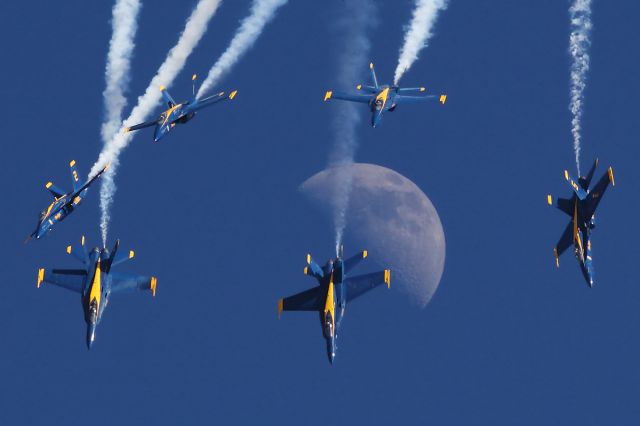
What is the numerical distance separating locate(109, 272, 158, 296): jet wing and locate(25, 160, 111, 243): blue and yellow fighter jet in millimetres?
8109

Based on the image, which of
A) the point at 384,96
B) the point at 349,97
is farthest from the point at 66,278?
the point at 384,96

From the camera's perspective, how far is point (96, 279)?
119m

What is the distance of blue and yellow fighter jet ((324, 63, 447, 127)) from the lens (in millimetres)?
132125

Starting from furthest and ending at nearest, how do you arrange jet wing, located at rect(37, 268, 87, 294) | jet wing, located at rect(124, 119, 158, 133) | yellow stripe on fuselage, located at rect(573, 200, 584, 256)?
1. jet wing, located at rect(124, 119, 158, 133)
2. yellow stripe on fuselage, located at rect(573, 200, 584, 256)
3. jet wing, located at rect(37, 268, 87, 294)

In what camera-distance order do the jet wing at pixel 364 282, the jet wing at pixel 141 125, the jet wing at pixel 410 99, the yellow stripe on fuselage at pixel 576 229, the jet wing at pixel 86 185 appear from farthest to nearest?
the jet wing at pixel 410 99
the jet wing at pixel 141 125
the jet wing at pixel 86 185
the yellow stripe on fuselage at pixel 576 229
the jet wing at pixel 364 282

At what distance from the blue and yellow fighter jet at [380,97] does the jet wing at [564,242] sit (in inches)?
Answer: 582

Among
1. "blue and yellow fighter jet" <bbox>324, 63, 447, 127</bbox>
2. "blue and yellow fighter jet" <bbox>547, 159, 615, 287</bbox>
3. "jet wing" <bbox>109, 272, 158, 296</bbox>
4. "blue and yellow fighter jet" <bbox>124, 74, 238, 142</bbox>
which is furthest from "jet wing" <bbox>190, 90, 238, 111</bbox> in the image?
"blue and yellow fighter jet" <bbox>547, 159, 615, 287</bbox>

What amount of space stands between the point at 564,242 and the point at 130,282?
108 feet

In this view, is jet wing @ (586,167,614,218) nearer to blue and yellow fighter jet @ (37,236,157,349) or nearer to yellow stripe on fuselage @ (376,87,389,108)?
yellow stripe on fuselage @ (376,87,389,108)

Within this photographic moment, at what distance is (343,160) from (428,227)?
1429 centimetres

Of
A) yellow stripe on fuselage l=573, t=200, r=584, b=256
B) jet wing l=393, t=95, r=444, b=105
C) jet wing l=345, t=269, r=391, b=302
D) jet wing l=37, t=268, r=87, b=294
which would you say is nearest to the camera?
jet wing l=345, t=269, r=391, b=302

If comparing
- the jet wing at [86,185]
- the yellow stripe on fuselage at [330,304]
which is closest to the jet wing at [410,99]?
the yellow stripe on fuselage at [330,304]

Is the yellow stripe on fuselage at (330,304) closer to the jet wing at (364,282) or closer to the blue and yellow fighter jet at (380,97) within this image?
the jet wing at (364,282)

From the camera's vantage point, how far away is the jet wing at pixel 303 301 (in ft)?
393
